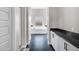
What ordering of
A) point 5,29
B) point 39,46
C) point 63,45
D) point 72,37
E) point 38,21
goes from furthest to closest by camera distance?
1. point 38,21
2. point 39,46
3. point 63,45
4. point 72,37
5. point 5,29

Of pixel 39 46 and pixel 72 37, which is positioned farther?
pixel 39 46

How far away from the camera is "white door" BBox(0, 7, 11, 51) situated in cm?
166

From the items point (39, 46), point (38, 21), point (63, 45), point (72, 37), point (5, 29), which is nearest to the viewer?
point (5, 29)

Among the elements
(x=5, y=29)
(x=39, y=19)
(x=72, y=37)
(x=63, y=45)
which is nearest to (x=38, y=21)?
(x=39, y=19)

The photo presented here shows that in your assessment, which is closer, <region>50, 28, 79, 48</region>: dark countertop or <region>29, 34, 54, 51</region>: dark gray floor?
<region>50, 28, 79, 48</region>: dark countertop

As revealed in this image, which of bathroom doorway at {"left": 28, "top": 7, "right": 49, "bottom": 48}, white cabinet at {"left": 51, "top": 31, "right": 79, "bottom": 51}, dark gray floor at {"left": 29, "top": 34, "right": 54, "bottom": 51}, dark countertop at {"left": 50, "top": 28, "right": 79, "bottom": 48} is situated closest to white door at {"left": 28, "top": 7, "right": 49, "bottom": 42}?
bathroom doorway at {"left": 28, "top": 7, "right": 49, "bottom": 48}

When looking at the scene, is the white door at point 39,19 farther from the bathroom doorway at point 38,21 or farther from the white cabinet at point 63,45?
the white cabinet at point 63,45

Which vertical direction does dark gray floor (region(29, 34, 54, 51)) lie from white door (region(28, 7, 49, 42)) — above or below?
below

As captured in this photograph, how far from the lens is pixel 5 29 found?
1813mm

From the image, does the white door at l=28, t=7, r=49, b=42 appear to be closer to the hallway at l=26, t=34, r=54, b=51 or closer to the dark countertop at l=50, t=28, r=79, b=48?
the hallway at l=26, t=34, r=54, b=51

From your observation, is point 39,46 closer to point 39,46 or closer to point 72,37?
point 39,46

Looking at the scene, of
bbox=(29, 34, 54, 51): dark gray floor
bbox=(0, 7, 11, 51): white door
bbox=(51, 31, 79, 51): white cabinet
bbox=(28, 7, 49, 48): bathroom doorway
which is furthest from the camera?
bbox=(28, 7, 49, 48): bathroom doorway
